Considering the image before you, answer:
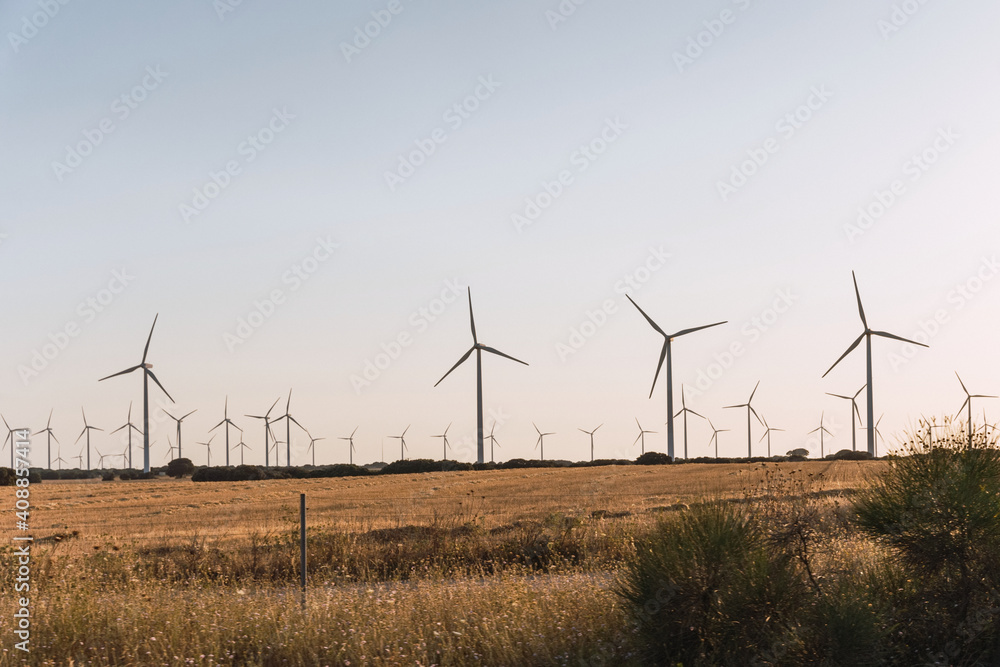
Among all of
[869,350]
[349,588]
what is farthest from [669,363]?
[349,588]

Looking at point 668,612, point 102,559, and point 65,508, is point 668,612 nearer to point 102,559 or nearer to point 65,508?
point 102,559

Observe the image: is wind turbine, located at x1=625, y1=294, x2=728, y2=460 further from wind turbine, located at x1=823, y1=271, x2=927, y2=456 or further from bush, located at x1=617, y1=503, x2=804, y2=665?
bush, located at x1=617, y1=503, x2=804, y2=665

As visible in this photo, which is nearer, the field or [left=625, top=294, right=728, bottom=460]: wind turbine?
the field

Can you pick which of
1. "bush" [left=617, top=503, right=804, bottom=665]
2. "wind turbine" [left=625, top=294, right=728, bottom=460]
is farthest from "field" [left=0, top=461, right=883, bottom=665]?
"wind turbine" [left=625, top=294, right=728, bottom=460]

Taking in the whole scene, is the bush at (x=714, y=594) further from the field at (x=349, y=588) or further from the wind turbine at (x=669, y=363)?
the wind turbine at (x=669, y=363)

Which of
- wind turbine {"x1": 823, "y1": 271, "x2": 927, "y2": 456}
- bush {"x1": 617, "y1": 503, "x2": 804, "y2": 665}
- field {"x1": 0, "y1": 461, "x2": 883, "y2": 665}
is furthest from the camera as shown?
wind turbine {"x1": 823, "y1": 271, "x2": 927, "y2": 456}

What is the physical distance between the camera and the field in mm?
13125

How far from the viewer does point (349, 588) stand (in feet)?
60.4

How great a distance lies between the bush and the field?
0.59 meters

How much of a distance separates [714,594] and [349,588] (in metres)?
8.64

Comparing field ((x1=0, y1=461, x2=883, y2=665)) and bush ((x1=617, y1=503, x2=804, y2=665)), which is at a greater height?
bush ((x1=617, y1=503, x2=804, y2=665))

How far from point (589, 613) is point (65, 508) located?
152ft

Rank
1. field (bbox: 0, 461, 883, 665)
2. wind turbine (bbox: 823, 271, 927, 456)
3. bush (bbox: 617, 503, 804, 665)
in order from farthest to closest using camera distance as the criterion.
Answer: wind turbine (bbox: 823, 271, 927, 456) < field (bbox: 0, 461, 883, 665) < bush (bbox: 617, 503, 804, 665)

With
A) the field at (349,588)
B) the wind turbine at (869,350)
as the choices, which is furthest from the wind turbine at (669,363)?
the field at (349,588)
